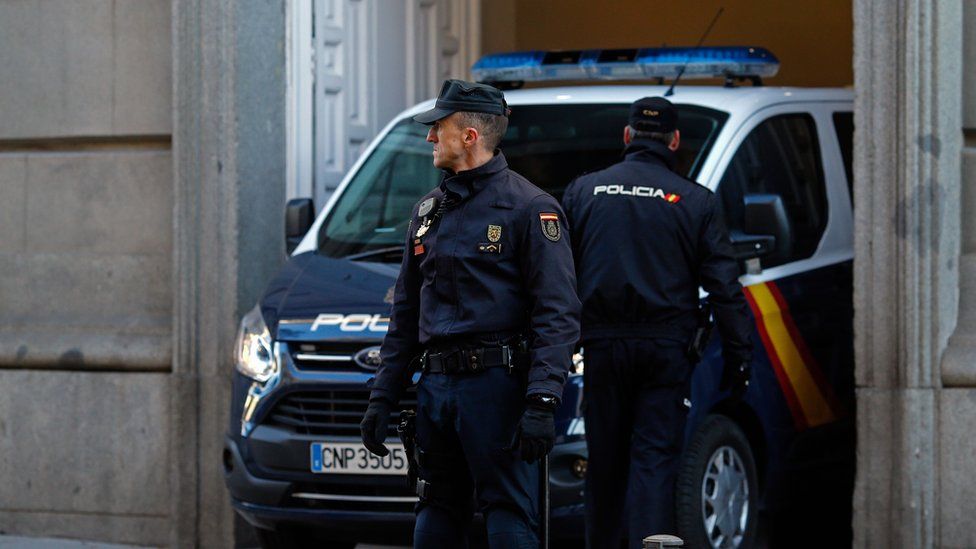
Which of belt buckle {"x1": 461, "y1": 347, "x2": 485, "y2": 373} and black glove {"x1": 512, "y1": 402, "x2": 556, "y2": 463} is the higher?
belt buckle {"x1": 461, "y1": 347, "x2": 485, "y2": 373}

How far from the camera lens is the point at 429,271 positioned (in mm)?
5383

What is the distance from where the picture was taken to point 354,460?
663 cm

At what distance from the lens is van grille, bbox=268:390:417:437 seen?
21.9 ft

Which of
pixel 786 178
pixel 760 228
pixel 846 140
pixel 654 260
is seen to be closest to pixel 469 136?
pixel 654 260

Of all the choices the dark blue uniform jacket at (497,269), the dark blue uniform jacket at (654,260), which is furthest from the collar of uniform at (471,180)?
the dark blue uniform jacket at (654,260)

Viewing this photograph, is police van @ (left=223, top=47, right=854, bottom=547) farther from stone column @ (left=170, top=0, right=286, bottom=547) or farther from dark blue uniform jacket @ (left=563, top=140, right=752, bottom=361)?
stone column @ (left=170, top=0, right=286, bottom=547)

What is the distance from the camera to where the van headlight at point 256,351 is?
22.8ft

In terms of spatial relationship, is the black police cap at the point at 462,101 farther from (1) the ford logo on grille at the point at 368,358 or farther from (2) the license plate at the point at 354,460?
(2) the license plate at the point at 354,460

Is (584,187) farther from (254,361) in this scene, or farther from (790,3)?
(790,3)

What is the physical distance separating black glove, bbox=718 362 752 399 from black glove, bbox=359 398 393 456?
5.35 ft

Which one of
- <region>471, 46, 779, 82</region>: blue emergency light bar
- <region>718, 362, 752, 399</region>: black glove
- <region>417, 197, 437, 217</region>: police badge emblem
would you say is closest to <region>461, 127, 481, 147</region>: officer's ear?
<region>417, 197, 437, 217</region>: police badge emblem

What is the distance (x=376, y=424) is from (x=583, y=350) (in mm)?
1342

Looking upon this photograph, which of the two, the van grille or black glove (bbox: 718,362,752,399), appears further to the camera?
the van grille

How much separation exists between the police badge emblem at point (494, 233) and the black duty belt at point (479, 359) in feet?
1.01
